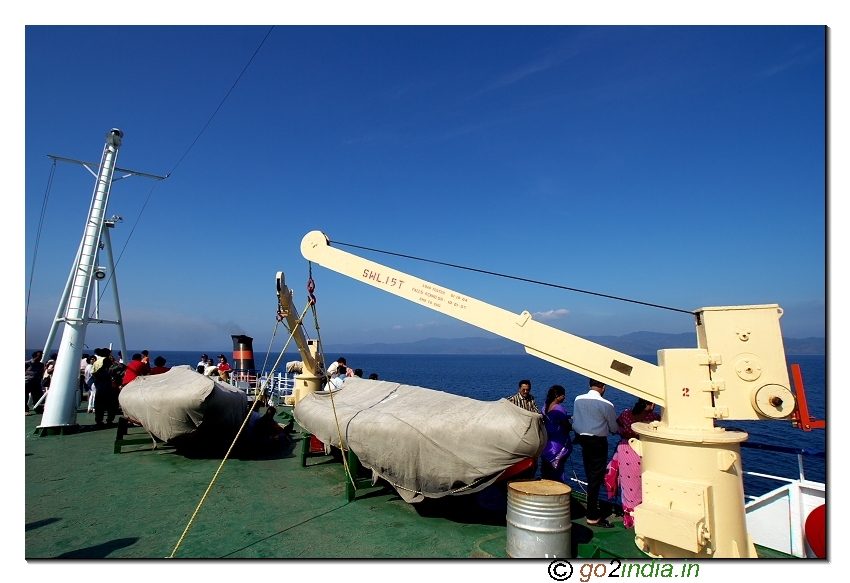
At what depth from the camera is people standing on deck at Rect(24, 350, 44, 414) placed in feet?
43.8

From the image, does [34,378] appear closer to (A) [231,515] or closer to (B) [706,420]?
(A) [231,515]

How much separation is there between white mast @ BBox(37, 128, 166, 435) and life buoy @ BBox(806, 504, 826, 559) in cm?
1322

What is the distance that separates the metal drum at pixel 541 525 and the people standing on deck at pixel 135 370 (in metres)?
9.58

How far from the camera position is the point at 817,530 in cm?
466

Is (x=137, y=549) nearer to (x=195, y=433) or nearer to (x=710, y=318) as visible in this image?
(x=195, y=433)

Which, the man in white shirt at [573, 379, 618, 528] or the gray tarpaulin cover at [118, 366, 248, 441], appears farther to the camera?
the gray tarpaulin cover at [118, 366, 248, 441]

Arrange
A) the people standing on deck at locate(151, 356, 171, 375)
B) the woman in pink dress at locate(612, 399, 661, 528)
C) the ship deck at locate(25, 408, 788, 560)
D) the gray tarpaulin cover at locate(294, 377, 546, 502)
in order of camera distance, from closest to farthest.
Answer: the ship deck at locate(25, 408, 788, 560) < the gray tarpaulin cover at locate(294, 377, 546, 502) < the woman in pink dress at locate(612, 399, 661, 528) < the people standing on deck at locate(151, 356, 171, 375)

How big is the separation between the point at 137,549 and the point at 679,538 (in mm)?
5254

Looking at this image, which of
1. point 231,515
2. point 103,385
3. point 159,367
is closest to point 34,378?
point 103,385

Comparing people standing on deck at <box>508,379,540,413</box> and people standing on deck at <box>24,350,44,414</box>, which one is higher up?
people standing on deck at <box>508,379,540,413</box>

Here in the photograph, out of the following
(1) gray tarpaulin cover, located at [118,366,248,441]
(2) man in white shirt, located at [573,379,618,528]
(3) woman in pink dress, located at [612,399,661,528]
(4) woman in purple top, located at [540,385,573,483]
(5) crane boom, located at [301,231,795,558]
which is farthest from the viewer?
(1) gray tarpaulin cover, located at [118,366,248,441]

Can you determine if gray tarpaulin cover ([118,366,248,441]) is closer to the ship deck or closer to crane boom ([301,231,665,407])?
the ship deck

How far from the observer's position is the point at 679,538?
12.6ft

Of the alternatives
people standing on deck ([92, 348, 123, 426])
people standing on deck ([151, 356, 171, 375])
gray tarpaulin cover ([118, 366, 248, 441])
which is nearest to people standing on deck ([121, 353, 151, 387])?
people standing on deck ([151, 356, 171, 375])
